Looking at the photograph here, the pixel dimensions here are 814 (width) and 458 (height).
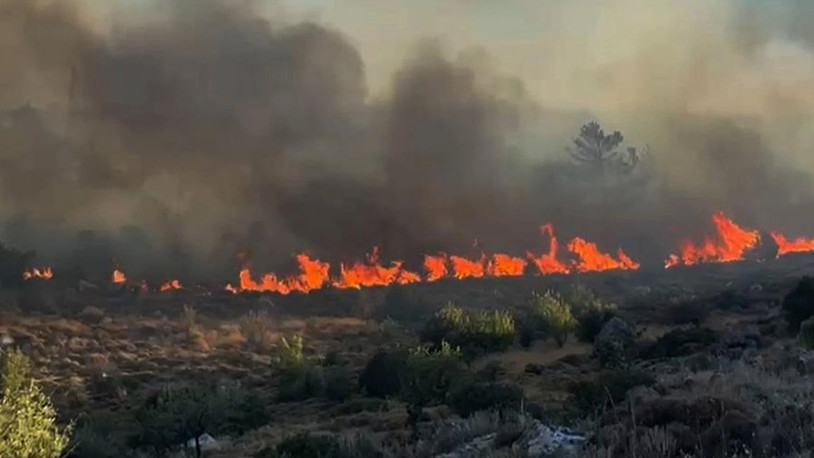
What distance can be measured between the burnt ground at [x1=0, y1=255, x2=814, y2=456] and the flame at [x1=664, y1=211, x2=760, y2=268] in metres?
8.03

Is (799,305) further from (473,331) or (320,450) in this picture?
(320,450)

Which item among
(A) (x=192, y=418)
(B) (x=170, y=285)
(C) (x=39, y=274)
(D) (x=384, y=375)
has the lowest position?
(A) (x=192, y=418)

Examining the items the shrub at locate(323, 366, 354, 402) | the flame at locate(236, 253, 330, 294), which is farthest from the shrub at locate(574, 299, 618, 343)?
the flame at locate(236, 253, 330, 294)

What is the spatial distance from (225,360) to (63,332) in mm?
18228

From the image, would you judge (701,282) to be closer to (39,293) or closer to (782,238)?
(782,238)

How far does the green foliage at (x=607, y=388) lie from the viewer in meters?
20.4

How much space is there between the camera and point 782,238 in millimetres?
125875

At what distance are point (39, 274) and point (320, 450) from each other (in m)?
90.2

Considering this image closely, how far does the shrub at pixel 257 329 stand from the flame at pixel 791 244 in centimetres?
7717

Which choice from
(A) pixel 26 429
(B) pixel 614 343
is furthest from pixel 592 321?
(A) pixel 26 429

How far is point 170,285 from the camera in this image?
9844 cm

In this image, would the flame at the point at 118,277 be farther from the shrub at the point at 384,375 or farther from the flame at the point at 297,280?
the shrub at the point at 384,375

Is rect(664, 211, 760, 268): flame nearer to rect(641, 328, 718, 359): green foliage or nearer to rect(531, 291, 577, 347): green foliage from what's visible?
rect(531, 291, 577, 347): green foliage

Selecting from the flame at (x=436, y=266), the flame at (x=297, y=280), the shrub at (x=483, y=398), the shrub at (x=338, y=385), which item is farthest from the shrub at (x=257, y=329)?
the shrub at (x=483, y=398)
